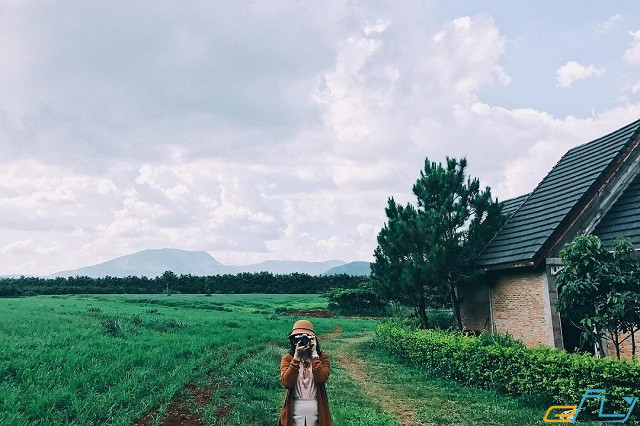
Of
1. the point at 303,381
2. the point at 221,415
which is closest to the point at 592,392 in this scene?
the point at 303,381

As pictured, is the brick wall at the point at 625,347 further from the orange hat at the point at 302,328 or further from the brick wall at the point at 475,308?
the orange hat at the point at 302,328

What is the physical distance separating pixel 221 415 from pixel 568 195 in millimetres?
11018

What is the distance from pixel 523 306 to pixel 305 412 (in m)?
9.64

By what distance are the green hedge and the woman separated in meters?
5.52

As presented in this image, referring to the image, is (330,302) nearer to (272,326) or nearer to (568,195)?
(272,326)

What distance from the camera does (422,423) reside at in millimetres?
8367

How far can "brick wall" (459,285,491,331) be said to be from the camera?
48.3 ft

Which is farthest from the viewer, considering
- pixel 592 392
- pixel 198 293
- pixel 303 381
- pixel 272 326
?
pixel 198 293

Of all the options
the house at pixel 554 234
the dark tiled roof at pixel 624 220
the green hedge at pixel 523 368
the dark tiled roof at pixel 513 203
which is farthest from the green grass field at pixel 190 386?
the dark tiled roof at pixel 513 203

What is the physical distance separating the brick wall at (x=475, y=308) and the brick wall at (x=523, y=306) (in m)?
0.63

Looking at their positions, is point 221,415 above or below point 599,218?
below

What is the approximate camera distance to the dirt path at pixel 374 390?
893 centimetres

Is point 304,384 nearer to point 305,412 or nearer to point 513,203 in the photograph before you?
point 305,412

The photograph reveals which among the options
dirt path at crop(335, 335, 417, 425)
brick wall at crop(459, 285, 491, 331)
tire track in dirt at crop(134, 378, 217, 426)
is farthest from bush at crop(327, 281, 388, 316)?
tire track in dirt at crop(134, 378, 217, 426)
